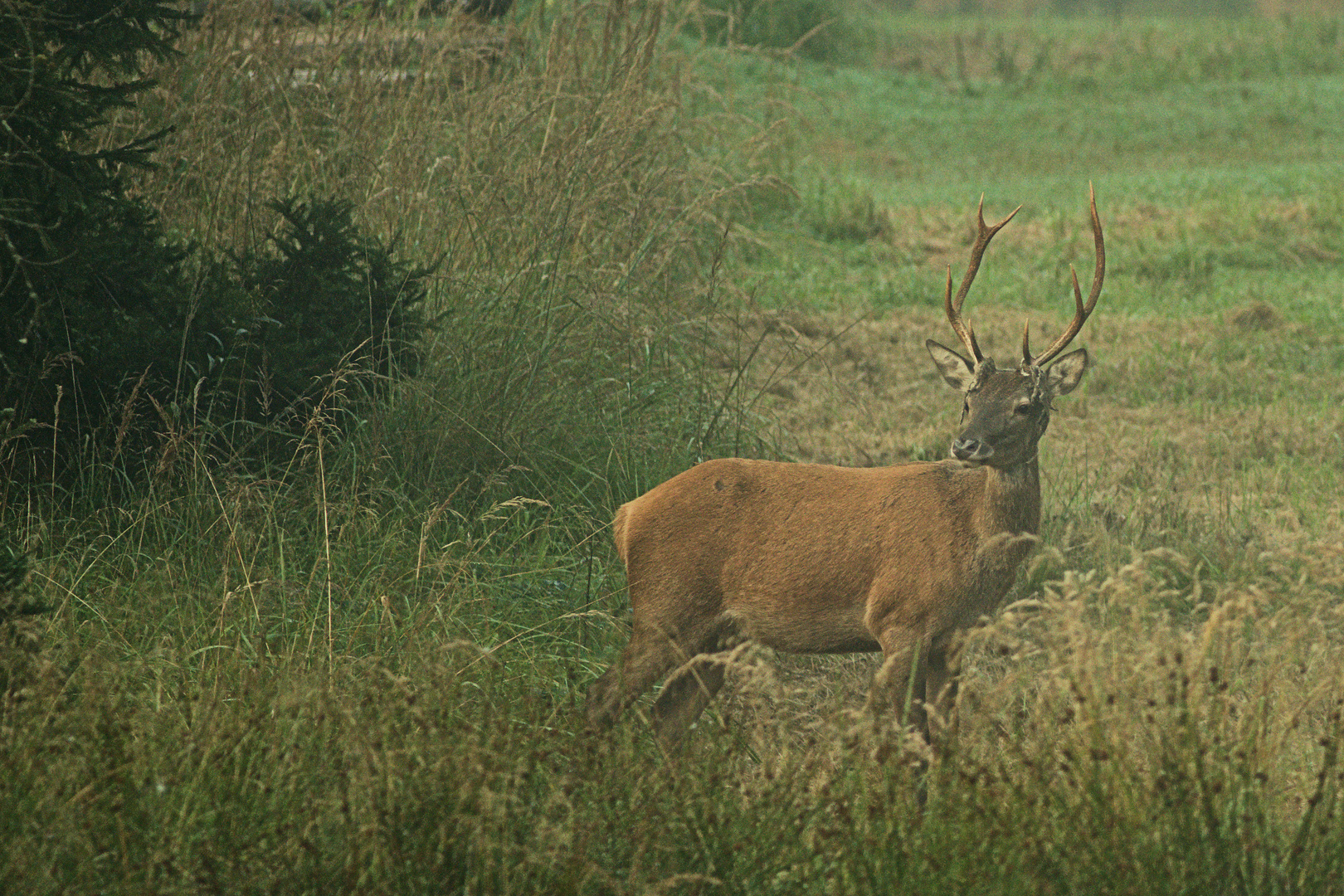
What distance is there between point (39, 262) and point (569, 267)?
236cm

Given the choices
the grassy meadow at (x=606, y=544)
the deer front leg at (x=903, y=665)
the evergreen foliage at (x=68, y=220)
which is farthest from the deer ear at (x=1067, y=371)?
the evergreen foliage at (x=68, y=220)

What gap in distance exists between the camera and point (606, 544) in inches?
218

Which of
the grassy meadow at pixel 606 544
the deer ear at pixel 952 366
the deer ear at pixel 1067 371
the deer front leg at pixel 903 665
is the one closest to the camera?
the grassy meadow at pixel 606 544

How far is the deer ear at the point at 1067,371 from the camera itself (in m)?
4.64

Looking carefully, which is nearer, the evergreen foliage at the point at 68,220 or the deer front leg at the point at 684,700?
the deer front leg at the point at 684,700

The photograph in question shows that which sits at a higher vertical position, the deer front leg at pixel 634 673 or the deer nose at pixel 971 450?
the deer nose at pixel 971 450

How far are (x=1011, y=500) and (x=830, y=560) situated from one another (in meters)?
0.56

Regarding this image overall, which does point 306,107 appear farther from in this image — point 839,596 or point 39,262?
point 839,596

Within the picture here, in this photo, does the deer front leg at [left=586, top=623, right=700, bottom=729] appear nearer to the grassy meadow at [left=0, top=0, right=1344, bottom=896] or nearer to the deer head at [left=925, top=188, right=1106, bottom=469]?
the grassy meadow at [left=0, top=0, right=1344, bottom=896]

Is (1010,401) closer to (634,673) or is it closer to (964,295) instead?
(964,295)

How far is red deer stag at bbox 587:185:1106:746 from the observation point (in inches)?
172

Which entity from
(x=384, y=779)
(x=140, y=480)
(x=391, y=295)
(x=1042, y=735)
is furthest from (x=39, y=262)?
(x=1042, y=735)

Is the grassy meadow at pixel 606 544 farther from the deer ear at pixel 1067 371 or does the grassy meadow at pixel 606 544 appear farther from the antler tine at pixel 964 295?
the antler tine at pixel 964 295

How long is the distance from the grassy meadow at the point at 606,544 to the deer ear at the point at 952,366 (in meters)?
0.61
